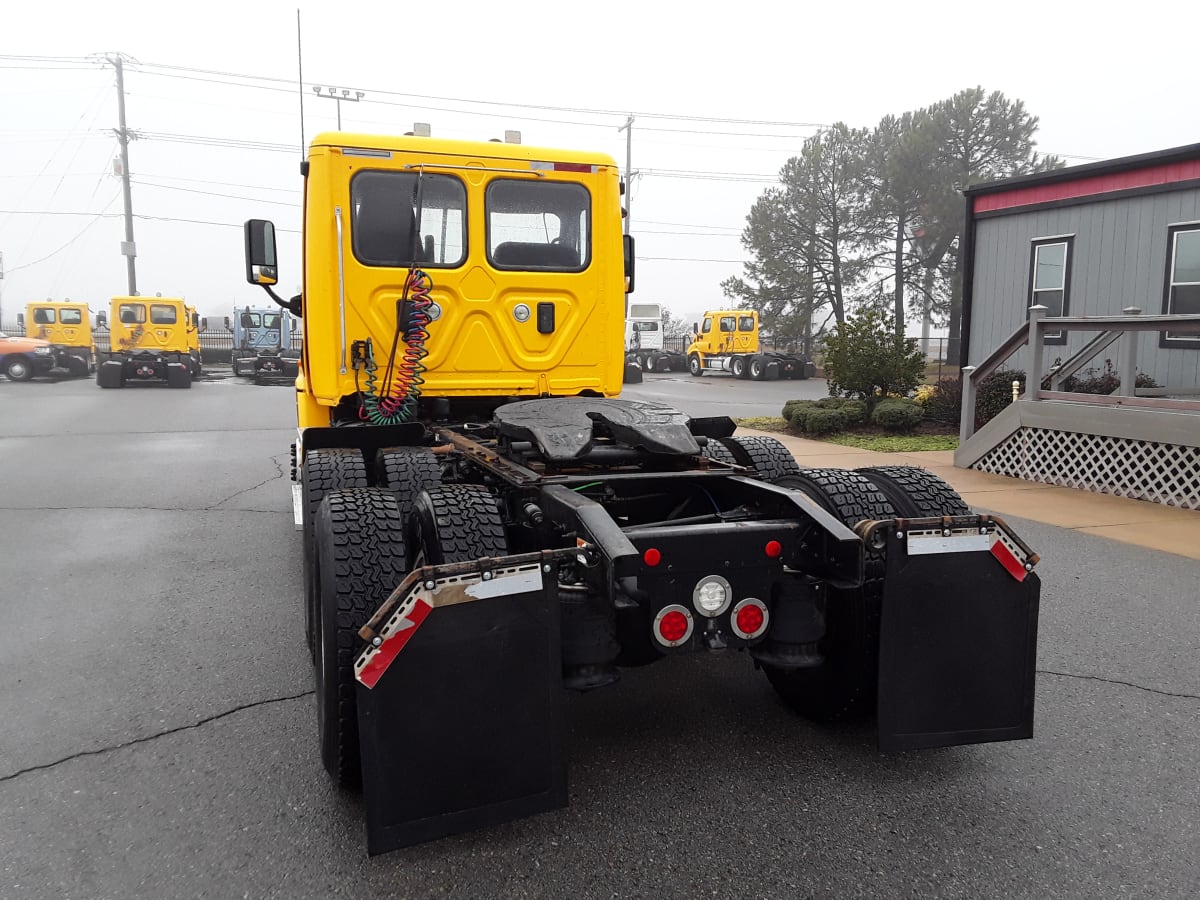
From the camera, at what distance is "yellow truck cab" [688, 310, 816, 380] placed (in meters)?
34.3

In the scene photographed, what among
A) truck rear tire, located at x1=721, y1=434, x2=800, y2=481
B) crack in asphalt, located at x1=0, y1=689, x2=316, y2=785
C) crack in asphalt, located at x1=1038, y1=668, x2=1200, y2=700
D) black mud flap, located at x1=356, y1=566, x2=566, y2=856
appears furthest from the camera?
truck rear tire, located at x1=721, y1=434, x2=800, y2=481

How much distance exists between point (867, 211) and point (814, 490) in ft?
127

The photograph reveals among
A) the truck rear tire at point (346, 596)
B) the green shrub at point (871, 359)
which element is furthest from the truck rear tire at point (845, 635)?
the green shrub at point (871, 359)

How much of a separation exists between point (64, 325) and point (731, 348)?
25.0 meters

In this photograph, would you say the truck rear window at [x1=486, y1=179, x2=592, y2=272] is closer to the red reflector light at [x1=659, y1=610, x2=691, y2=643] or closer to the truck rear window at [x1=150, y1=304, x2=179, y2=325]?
the red reflector light at [x1=659, y1=610, x2=691, y2=643]

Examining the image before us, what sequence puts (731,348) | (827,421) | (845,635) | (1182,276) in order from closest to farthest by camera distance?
(845,635) → (1182,276) → (827,421) → (731,348)

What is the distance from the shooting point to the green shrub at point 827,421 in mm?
13852

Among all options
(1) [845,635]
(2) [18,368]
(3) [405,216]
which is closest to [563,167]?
(3) [405,216]

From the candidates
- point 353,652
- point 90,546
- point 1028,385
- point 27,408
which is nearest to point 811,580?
point 353,652

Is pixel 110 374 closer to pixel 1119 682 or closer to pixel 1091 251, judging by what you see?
pixel 1091 251

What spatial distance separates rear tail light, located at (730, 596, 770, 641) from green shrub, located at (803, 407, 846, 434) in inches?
446

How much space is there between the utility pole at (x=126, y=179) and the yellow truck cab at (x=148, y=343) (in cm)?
1182

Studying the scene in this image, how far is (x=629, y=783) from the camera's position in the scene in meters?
3.16

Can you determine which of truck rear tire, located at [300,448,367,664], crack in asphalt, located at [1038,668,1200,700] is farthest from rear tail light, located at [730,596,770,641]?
truck rear tire, located at [300,448,367,664]
